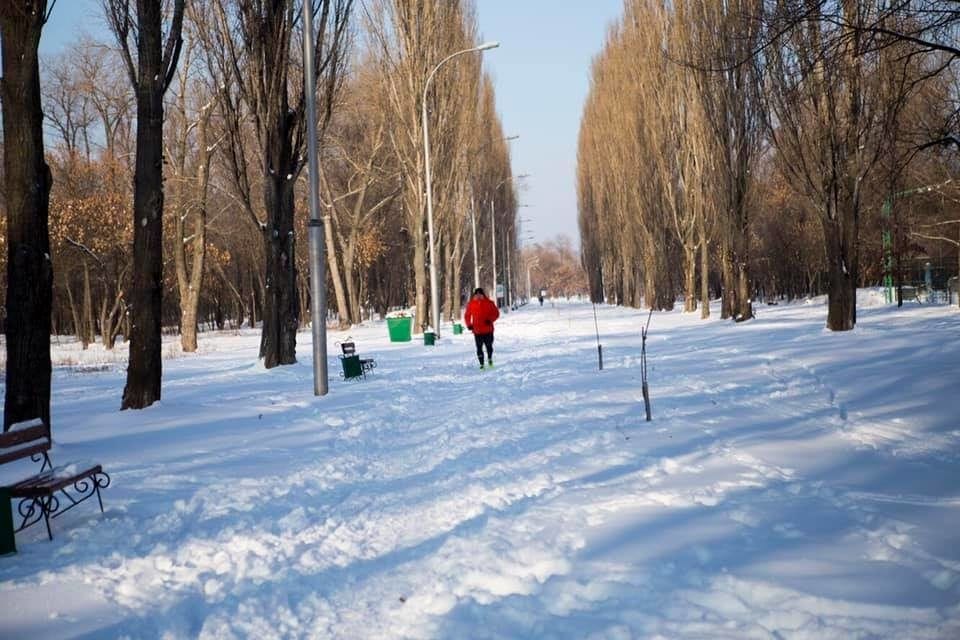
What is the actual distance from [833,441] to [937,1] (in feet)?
15.7

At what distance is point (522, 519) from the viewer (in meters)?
4.52

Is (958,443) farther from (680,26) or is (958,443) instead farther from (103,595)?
(680,26)

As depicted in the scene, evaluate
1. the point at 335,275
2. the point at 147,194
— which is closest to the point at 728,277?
the point at 335,275

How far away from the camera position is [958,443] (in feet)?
19.9

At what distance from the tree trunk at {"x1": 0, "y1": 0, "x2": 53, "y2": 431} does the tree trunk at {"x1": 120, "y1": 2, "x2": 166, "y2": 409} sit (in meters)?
2.02

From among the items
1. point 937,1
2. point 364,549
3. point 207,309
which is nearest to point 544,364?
point 937,1

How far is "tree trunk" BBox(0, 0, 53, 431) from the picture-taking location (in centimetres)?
662

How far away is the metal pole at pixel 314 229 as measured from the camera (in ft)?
33.1

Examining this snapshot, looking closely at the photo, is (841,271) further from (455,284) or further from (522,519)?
(455,284)

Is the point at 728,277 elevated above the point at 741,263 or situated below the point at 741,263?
below

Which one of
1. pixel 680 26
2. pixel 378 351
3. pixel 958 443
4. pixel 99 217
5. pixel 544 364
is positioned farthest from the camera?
pixel 99 217

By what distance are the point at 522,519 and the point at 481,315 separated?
30.8 ft

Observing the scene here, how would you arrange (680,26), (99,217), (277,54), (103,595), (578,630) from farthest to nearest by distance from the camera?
1. (99,217)
2. (680,26)
3. (277,54)
4. (103,595)
5. (578,630)

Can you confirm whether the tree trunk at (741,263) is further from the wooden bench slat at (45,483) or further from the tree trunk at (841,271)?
the wooden bench slat at (45,483)
